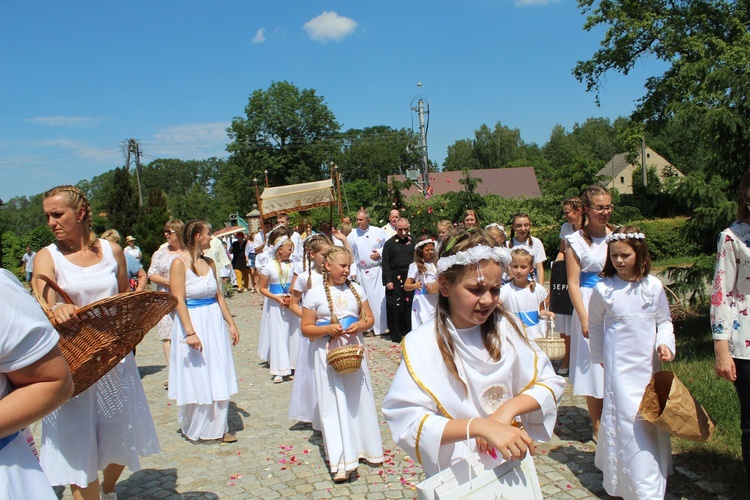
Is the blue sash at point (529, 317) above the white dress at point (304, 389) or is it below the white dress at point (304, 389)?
above

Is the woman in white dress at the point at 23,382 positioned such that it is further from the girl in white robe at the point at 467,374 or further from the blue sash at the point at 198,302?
the blue sash at the point at 198,302

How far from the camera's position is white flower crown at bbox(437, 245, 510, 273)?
2.63m

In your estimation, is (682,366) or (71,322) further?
(682,366)

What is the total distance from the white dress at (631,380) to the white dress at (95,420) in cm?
341

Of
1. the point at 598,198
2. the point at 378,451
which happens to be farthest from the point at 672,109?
the point at 378,451

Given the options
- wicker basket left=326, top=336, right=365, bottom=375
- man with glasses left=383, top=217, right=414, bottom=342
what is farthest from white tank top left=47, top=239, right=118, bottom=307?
man with glasses left=383, top=217, right=414, bottom=342

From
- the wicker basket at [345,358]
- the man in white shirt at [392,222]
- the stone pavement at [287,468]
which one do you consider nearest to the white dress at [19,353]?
the wicker basket at [345,358]

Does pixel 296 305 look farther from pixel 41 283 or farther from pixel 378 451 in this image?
pixel 41 283

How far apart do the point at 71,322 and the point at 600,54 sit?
29.8 metres

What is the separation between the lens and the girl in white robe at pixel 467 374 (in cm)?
251

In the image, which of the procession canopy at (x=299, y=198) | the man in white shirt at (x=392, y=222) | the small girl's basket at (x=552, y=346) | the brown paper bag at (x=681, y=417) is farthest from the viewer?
the procession canopy at (x=299, y=198)

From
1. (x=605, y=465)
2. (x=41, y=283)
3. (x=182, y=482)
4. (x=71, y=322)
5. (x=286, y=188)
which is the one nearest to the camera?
(x=71, y=322)

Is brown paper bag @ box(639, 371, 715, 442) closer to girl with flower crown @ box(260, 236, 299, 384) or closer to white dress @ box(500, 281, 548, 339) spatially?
white dress @ box(500, 281, 548, 339)

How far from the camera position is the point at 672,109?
24.4ft
